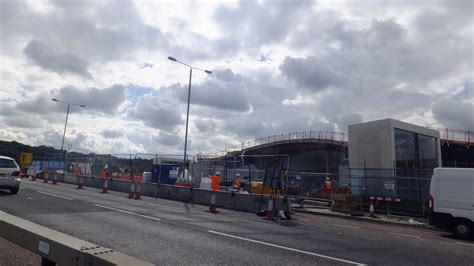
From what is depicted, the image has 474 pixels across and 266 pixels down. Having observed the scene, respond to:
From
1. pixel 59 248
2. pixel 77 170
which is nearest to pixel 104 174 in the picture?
pixel 77 170

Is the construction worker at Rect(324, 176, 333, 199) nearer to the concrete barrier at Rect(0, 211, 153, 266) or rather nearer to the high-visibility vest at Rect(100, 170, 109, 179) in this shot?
the high-visibility vest at Rect(100, 170, 109, 179)

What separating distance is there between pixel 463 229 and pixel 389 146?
13648 millimetres

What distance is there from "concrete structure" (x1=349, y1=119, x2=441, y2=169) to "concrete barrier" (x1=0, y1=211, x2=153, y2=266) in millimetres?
23993

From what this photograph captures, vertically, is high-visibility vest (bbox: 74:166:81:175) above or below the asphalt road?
above

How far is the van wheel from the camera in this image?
1316cm

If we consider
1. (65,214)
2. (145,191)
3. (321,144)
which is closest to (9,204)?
(65,214)

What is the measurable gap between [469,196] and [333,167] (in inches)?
2321

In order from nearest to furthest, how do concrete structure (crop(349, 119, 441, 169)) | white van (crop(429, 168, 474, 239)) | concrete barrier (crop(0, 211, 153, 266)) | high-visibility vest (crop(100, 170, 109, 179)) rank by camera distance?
concrete barrier (crop(0, 211, 153, 266)), white van (crop(429, 168, 474, 239)), concrete structure (crop(349, 119, 441, 169)), high-visibility vest (crop(100, 170, 109, 179))

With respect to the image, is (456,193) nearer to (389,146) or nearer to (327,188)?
(327,188)

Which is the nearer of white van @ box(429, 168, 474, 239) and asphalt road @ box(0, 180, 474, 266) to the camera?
asphalt road @ box(0, 180, 474, 266)

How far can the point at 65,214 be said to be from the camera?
12008mm

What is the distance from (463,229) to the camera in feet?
43.9

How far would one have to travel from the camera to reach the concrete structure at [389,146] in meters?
26.8

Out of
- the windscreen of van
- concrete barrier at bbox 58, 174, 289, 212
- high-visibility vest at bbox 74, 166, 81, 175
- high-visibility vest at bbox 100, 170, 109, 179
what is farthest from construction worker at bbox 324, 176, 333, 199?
high-visibility vest at bbox 74, 166, 81, 175
